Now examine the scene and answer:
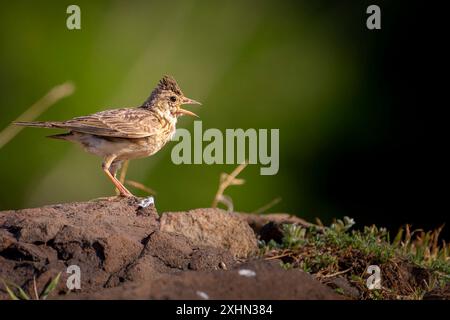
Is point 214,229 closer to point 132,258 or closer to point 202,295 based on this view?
point 132,258

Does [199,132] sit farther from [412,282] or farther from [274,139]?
[412,282]

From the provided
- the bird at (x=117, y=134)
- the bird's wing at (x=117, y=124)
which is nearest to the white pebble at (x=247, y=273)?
the bird at (x=117, y=134)

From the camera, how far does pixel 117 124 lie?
615 cm

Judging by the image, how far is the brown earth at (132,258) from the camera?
356 cm

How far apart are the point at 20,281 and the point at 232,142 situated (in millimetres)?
3784

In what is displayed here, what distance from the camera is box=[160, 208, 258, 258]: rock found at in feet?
16.5

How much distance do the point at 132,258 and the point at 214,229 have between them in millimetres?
1101

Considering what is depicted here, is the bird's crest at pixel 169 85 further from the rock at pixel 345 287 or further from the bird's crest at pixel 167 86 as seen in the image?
the rock at pixel 345 287

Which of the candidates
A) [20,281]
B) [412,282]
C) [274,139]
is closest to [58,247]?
[20,281]

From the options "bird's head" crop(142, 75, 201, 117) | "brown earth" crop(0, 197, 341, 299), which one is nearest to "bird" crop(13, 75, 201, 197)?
"bird's head" crop(142, 75, 201, 117)

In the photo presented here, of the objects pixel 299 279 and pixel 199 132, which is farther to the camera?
pixel 199 132

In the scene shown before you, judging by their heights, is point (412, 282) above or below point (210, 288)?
below

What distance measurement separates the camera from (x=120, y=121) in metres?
6.20
